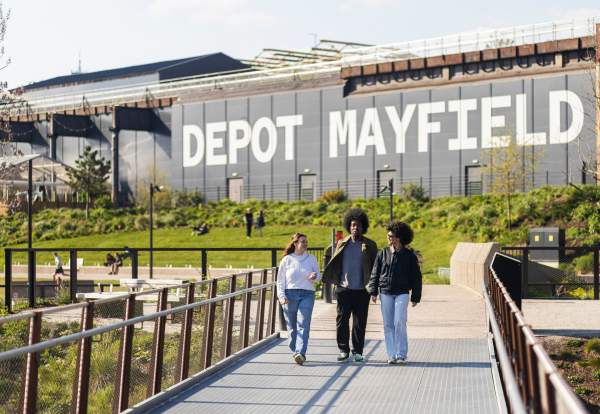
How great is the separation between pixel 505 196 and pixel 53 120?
42701mm

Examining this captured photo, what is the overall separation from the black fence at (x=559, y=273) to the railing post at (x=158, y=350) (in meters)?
14.3

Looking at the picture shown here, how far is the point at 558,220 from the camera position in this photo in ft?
166

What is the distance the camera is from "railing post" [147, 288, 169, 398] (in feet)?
35.1

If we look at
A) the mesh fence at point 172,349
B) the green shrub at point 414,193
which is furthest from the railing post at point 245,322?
the green shrub at point 414,193

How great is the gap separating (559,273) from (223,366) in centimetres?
2241

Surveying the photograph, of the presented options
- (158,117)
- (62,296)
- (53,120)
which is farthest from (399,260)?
(53,120)

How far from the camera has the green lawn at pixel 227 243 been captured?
51625 millimetres

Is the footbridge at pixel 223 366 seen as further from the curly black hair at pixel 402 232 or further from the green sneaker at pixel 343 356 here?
the curly black hair at pixel 402 232

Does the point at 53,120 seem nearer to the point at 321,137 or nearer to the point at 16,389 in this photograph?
the point at 321,137

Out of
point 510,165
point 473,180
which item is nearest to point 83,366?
point 510,165

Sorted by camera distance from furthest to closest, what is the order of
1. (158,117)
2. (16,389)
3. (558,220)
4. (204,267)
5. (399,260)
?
(158,117)
(558,220)
(204,267)
(399,260)
(16,389)

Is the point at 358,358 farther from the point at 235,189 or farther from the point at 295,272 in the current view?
the point at 235,189

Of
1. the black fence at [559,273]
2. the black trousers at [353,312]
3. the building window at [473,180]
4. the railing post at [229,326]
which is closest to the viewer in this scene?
the black trousers at [353,312]

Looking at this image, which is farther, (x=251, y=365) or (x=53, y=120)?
(x=53, y=120)
